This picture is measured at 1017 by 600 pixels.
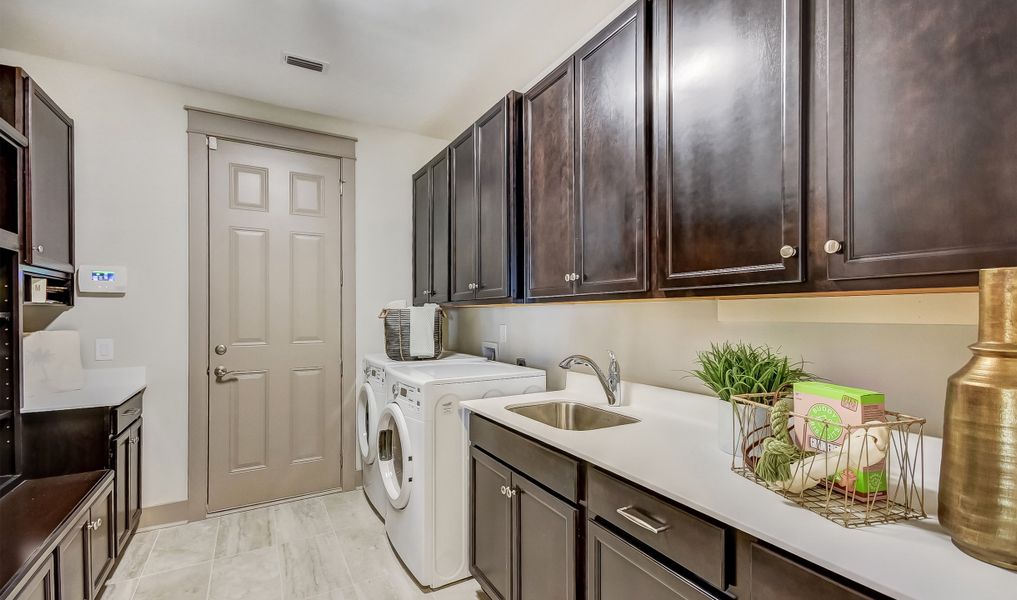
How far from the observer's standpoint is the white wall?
2.52 metres

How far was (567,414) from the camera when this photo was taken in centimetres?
204

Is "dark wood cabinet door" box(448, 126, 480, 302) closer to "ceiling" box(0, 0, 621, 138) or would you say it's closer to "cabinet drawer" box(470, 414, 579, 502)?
"ceiling" box(0, 0, 621, 138)

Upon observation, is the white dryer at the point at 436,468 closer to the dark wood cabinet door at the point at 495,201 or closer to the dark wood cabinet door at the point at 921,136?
the dark wood cabinet door at the point at 495,201

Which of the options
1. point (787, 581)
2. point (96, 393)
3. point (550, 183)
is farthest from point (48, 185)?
point (787, 581)

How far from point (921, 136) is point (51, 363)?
3480mm

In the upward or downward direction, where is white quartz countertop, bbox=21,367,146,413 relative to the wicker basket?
downward

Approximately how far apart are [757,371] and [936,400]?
39 cm

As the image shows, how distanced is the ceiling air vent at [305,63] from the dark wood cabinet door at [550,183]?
1.26 metres

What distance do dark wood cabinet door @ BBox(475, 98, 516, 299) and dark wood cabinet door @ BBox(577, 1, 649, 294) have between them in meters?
0.48

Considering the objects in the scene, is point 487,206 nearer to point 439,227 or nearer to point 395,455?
point 439,227

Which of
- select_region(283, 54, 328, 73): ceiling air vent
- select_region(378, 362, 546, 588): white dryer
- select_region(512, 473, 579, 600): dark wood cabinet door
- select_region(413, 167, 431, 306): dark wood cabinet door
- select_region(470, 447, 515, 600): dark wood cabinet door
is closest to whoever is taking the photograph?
select_region(512, 473, 579, 600): dark wood cabinet door

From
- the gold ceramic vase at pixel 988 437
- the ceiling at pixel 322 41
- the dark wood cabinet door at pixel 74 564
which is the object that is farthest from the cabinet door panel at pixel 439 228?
the gold ceramic vase at pixel 988 437

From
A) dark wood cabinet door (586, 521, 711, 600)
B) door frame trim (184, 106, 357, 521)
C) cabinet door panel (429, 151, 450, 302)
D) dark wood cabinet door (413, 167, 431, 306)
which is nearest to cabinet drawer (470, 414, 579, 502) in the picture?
dark wood cabinet door (586, 521, 711, 600)

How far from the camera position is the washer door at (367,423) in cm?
272
